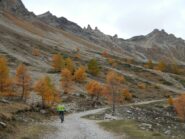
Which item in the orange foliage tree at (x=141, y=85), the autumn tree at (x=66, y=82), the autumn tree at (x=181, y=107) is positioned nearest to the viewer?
the autumn tree at (x=181, y=107)

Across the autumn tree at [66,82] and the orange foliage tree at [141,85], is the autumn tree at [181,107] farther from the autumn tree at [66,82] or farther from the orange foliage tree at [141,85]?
the orange foliage tree at [141,85]

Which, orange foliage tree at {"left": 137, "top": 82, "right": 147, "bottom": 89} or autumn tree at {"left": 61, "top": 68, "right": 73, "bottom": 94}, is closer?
autumn tree at {"left": 61, "top": 68, "right": 73, "bottom": 94}

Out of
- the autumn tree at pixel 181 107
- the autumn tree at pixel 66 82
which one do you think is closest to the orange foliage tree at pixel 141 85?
the autumn tree at pixel 66 82

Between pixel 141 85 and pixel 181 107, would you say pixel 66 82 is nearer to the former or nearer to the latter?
pixel 181 107

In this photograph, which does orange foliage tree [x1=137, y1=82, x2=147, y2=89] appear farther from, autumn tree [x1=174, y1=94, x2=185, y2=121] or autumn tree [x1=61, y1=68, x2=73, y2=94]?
autumn tree [x1=174, y1=94, x2=185, y2=121]

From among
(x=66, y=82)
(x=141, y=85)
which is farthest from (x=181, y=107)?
(x=141, y=85)

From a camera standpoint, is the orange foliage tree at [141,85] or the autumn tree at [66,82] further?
the orange foliage tree at [141,85]

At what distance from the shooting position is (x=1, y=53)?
15438 centimetres

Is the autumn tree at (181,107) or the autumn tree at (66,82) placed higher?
the autumn tree at (66,82)

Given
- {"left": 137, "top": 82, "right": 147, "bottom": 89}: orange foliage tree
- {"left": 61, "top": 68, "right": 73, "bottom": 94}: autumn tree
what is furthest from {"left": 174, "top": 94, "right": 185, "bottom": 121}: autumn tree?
{"left": 137, "top": 82, "right": 147, "bottom": 89}: orange foliage tree

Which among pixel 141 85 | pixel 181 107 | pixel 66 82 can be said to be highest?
pixel 141 85

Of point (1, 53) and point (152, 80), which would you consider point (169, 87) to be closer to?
point (152, 80)

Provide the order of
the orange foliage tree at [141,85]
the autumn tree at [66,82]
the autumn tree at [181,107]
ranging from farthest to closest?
1. the orange foliage tree at [141,85]
2. the autumn tree at [66,82]
3. the autumn tree at [181,107]

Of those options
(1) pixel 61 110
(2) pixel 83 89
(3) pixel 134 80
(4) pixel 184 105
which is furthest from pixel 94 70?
(1) pixel 61 110
